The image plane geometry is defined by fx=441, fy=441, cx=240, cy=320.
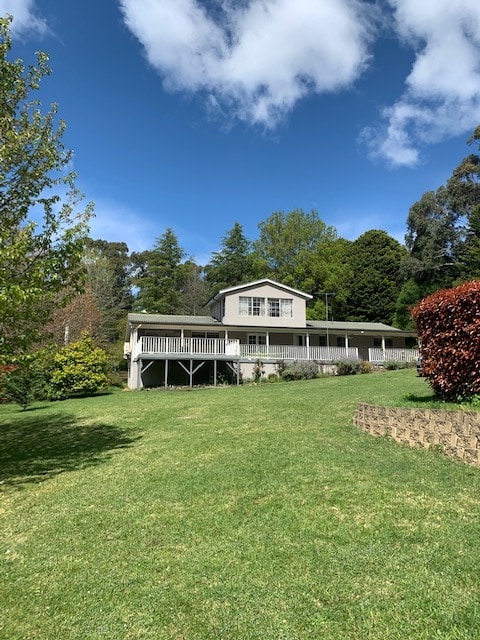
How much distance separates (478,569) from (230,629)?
193 centimetres

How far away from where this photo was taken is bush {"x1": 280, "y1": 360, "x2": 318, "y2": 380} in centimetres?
2273

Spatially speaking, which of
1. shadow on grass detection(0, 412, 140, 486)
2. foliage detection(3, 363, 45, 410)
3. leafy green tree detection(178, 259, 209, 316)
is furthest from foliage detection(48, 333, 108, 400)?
leafy green tree detection(178, 259, 209, 316)

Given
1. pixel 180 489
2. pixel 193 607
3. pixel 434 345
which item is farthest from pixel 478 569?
pixel 434 345

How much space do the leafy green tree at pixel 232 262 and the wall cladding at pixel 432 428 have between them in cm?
3990

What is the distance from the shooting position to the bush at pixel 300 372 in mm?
22734

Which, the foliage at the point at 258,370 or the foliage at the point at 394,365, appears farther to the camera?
the foliage at the point at 394,365

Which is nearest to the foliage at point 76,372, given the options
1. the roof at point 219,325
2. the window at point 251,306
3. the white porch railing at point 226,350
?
the white porch railing at point 226,350

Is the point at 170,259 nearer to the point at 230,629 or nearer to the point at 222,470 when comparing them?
the point at 222,470

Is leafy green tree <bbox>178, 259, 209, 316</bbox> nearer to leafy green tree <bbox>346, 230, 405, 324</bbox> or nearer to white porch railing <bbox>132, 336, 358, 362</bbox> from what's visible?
leafy green tree <bbox>346, 230, 405, 324</bbox>

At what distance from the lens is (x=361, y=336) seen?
30938 millimetres

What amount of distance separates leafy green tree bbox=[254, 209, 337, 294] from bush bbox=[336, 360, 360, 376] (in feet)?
74.1

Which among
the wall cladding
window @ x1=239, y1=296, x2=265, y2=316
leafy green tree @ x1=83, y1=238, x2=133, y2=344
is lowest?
the wall cladding

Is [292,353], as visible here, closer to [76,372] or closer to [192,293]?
[76,372]

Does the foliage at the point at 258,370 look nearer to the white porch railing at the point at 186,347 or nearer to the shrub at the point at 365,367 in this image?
the white porch railing at the point at 186,347
